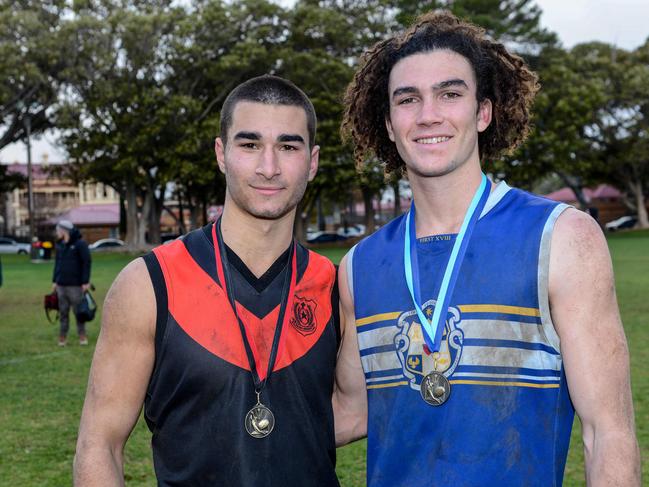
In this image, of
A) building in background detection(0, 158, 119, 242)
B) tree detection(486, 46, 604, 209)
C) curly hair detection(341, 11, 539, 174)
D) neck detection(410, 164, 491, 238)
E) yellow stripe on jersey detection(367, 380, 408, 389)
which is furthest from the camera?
building in background detection(0, 158, 119, 242)

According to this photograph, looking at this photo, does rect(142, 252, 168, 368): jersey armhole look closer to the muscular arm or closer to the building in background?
the muscular arm

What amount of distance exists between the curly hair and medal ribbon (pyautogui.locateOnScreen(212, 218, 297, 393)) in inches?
33.5

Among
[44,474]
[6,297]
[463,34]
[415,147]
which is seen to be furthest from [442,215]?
[6,297]

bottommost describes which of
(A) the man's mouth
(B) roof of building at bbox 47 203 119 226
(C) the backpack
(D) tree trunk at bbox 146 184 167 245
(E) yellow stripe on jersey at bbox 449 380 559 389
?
(B) roof of building at bbox 47 203 119 226

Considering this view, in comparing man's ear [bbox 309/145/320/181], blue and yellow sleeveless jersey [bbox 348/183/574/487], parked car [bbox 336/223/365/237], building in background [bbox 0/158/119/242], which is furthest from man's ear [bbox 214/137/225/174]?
building in background [bbox 0/158/119/242]

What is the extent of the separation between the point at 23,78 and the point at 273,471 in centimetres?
4187

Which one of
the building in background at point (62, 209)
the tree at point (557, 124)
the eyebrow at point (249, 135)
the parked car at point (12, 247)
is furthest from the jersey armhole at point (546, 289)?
the building in background at point (62, 209)

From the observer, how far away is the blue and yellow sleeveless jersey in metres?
2.83

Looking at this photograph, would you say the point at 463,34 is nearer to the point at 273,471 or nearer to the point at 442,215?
the point at 442,215

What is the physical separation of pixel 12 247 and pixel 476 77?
2533 inches

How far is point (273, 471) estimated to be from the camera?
304 centimetres

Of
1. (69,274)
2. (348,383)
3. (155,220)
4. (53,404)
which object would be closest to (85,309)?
(69,274)

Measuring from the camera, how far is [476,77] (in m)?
3.38

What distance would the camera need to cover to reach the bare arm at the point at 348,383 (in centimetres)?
337
